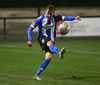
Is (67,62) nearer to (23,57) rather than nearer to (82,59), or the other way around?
(82,59)

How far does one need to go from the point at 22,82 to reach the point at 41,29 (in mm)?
1556

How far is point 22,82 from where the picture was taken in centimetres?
877

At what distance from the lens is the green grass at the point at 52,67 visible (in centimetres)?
908

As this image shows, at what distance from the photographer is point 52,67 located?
1184cm
